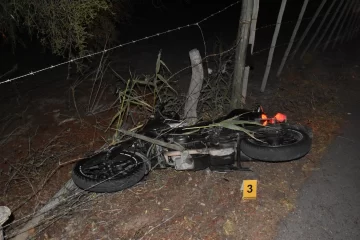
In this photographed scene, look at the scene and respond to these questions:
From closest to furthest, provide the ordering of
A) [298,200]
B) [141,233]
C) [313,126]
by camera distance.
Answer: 1. [141,233]
2. [298,200]
3. [313,126]

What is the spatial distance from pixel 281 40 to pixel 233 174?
21.7 ft

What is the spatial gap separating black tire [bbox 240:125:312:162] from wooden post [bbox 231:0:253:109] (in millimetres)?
1195

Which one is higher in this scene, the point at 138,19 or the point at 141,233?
the point at 138,19

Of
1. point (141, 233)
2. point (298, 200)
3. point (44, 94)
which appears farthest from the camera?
point (44, 94)

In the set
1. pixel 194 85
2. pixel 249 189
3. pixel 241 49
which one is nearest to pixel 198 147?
pixel 249 189

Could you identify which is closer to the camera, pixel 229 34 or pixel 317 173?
pixel 317 173

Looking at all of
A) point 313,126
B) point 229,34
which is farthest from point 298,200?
point 229,34

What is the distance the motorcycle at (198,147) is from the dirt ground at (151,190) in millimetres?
294

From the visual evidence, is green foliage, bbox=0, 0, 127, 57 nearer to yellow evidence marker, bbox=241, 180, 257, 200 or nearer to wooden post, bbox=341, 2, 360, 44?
yellow evidence marker, bbox=241, 180, 257, 200

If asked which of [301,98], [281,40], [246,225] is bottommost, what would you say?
[246,225]

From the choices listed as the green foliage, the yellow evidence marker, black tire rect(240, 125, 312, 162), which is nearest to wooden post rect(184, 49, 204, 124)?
black tire rect(240, 125, 312, 162)

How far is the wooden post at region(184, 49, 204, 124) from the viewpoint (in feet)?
12.7

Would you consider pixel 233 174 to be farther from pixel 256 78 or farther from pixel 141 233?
pixel 256 78

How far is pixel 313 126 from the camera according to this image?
4.52m
